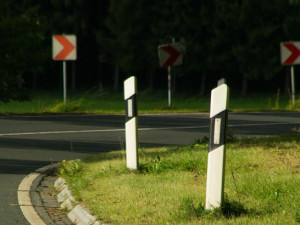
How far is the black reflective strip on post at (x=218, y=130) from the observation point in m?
5.90

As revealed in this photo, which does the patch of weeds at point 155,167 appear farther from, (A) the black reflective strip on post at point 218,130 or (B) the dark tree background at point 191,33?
(B) the dark tree background at point 191,33

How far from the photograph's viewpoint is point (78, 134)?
14.3m

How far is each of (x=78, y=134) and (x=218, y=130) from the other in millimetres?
8698

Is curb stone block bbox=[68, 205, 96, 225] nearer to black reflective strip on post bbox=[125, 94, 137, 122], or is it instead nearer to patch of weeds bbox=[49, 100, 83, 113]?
black reflective strip on post bbox=[125, 94, 137, 122]

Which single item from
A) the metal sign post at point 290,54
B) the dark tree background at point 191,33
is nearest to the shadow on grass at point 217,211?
the metal sign post at point 290,54

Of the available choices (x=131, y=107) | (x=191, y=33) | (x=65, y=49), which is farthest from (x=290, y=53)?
(x=191, y=33)

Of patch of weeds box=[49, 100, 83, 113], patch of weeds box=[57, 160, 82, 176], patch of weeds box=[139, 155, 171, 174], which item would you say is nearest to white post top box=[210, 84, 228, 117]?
patch of weeds box=[139, 155, 171, 174]

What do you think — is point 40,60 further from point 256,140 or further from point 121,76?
point 121,76

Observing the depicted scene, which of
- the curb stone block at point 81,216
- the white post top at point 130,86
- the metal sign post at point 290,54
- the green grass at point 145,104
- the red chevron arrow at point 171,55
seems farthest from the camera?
the metal sign post at point 290,54

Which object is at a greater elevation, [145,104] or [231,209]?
[231,209]

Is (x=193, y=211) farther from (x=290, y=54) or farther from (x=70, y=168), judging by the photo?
(x=290, y=54)

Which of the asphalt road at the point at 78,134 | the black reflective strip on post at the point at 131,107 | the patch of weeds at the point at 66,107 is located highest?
the black reflective strip on post at the point at 131,107

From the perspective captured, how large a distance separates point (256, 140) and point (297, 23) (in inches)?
988

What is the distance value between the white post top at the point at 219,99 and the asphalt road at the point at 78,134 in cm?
226
